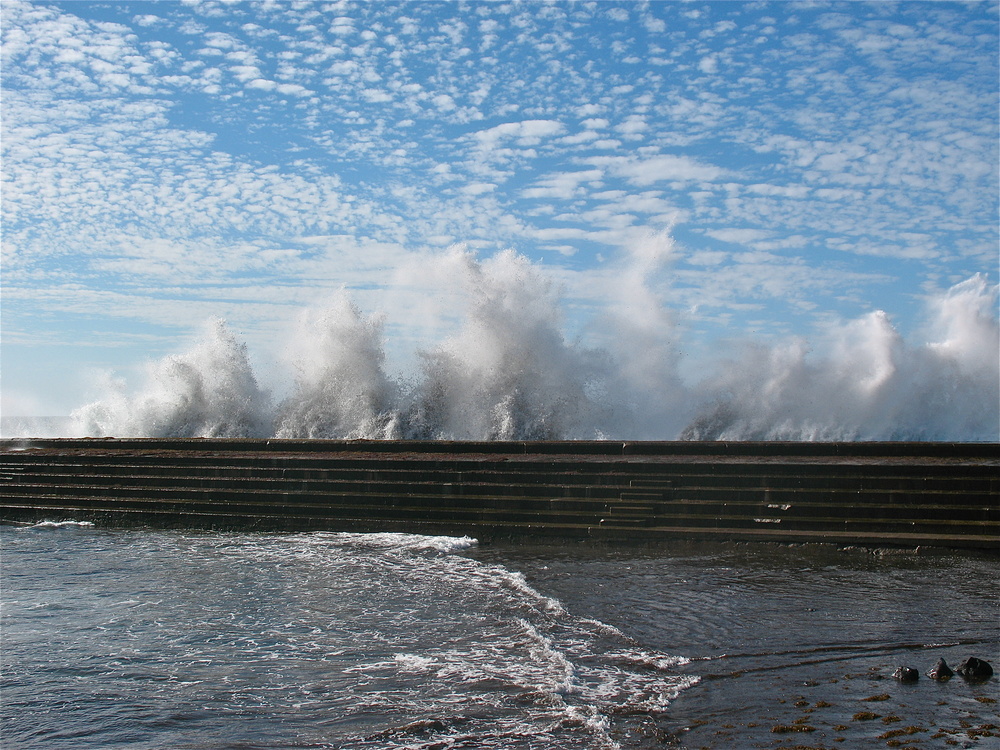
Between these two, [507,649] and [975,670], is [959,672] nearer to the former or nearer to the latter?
[975,670]

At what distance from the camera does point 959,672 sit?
4.58 m

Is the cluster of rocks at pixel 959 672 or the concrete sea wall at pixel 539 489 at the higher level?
the concrete sea wall at pixel 539 489

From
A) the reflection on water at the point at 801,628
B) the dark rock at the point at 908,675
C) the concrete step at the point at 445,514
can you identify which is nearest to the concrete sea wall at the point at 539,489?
the concrete step at the point at 445,514

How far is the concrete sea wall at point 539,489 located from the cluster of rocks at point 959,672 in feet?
12.4

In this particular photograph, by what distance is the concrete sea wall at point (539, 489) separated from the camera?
831cm

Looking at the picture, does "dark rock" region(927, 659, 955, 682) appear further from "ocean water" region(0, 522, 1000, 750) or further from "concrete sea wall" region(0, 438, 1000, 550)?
"concrete sea wall" region(0, 438, 1000, 550)

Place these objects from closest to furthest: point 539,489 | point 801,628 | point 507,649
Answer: point 507,649
point 801,628
point 539,489

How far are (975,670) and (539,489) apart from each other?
5.74m

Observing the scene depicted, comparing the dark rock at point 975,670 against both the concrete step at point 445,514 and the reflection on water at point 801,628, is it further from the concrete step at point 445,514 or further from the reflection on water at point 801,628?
the concrete step at point 445,514

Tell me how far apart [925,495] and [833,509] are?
909mm

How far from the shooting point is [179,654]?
5.56 m

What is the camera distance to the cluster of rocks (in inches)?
177

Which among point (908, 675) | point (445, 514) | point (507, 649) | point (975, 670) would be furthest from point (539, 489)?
point (975, 670)

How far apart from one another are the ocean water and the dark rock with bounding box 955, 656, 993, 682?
0.06 metres
